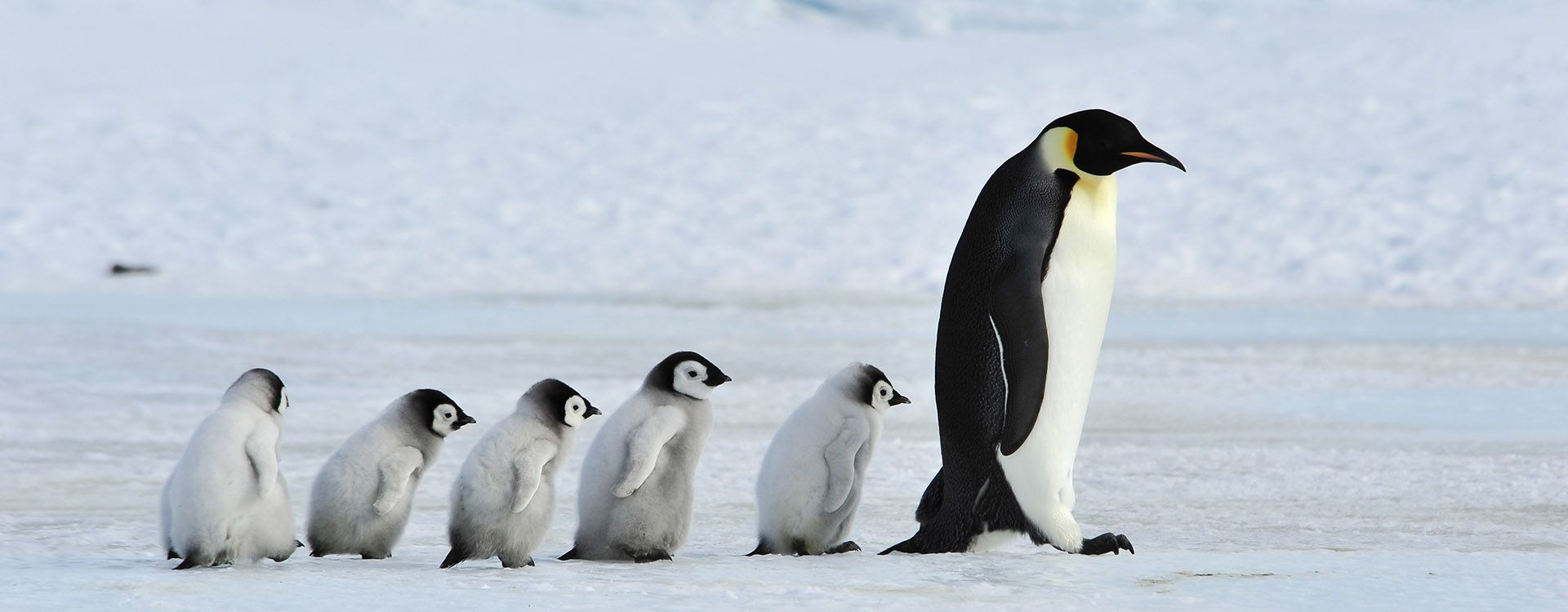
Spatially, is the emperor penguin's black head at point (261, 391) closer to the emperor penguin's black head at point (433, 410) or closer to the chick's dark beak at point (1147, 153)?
the emperor penguin's black head at point (433, 410)

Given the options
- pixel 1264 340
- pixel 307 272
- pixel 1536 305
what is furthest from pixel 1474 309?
pixel 307 272

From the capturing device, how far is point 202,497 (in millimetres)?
2619

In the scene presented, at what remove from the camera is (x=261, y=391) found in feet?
9.05

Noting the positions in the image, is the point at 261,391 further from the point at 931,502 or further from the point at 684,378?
the point at 931,502

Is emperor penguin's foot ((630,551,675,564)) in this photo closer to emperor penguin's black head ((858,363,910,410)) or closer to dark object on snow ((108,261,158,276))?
emperor penguin's black head ((858,363,910,410))

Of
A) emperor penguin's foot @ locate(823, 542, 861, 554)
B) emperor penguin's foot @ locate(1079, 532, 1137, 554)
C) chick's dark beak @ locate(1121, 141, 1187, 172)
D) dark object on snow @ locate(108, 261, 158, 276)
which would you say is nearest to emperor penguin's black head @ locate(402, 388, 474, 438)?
emperor penguin's foot @ locate(823, 542, 861, 554)

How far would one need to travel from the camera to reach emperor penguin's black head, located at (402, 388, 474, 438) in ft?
9.47

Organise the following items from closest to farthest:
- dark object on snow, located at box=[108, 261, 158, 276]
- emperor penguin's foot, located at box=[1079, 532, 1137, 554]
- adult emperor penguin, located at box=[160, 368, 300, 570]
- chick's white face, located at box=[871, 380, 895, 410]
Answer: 1. adult emperor penguin, located at box=[160, 368, 300, 570]
2. emperor penguin's foot, located at box=[1079, 532, 1137, 554]
3. chick's white face, located at box=[871, 380, 895, 410]
4. dark object on snow, located at box=[108, 261, 158, 276]

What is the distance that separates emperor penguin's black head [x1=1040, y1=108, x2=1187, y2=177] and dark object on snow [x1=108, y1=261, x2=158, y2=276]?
30.9 ft

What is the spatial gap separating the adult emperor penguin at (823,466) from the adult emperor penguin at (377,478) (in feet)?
1.85

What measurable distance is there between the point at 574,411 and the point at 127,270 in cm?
929

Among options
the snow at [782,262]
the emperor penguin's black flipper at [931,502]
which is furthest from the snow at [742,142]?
the emperor penguin's black flipper at [931,502]

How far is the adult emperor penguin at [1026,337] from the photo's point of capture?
2920mm

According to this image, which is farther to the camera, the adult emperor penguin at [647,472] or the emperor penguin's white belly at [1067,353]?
the emperor penguin's white belly at [1067,353]
